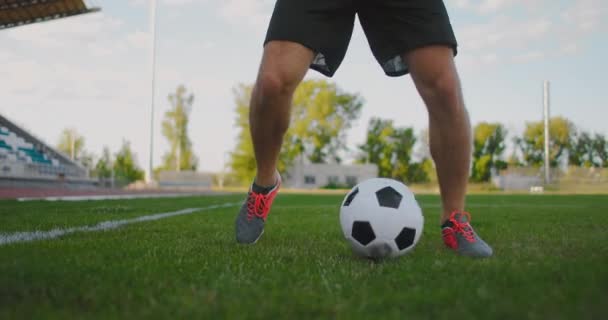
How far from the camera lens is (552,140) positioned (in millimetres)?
65688

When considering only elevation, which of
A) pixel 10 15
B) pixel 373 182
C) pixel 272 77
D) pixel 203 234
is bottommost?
pixel 203 234

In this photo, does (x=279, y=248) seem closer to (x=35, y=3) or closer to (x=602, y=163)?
(x=35, y=3)

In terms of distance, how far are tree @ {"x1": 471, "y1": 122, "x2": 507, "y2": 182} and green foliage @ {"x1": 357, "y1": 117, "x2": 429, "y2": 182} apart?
808 centimetres

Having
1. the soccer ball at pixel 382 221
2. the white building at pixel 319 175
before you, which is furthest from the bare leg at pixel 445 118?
the white building at pixel 319 175

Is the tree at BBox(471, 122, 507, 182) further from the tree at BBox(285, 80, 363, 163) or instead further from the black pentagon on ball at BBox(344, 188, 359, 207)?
the black pentagon on ball at BBox(344, 188, 359, 207)

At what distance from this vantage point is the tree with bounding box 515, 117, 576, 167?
6544cm

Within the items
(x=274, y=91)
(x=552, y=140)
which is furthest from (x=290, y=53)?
(x=552, y=140)

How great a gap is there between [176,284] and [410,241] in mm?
1244

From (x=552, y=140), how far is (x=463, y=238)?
7097 centimetres

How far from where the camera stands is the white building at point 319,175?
200 ft

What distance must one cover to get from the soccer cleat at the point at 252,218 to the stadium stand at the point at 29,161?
67.6ft

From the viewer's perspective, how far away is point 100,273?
6.16 feet

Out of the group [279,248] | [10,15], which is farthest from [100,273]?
[10,15]

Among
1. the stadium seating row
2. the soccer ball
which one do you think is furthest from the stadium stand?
the soccer ball
